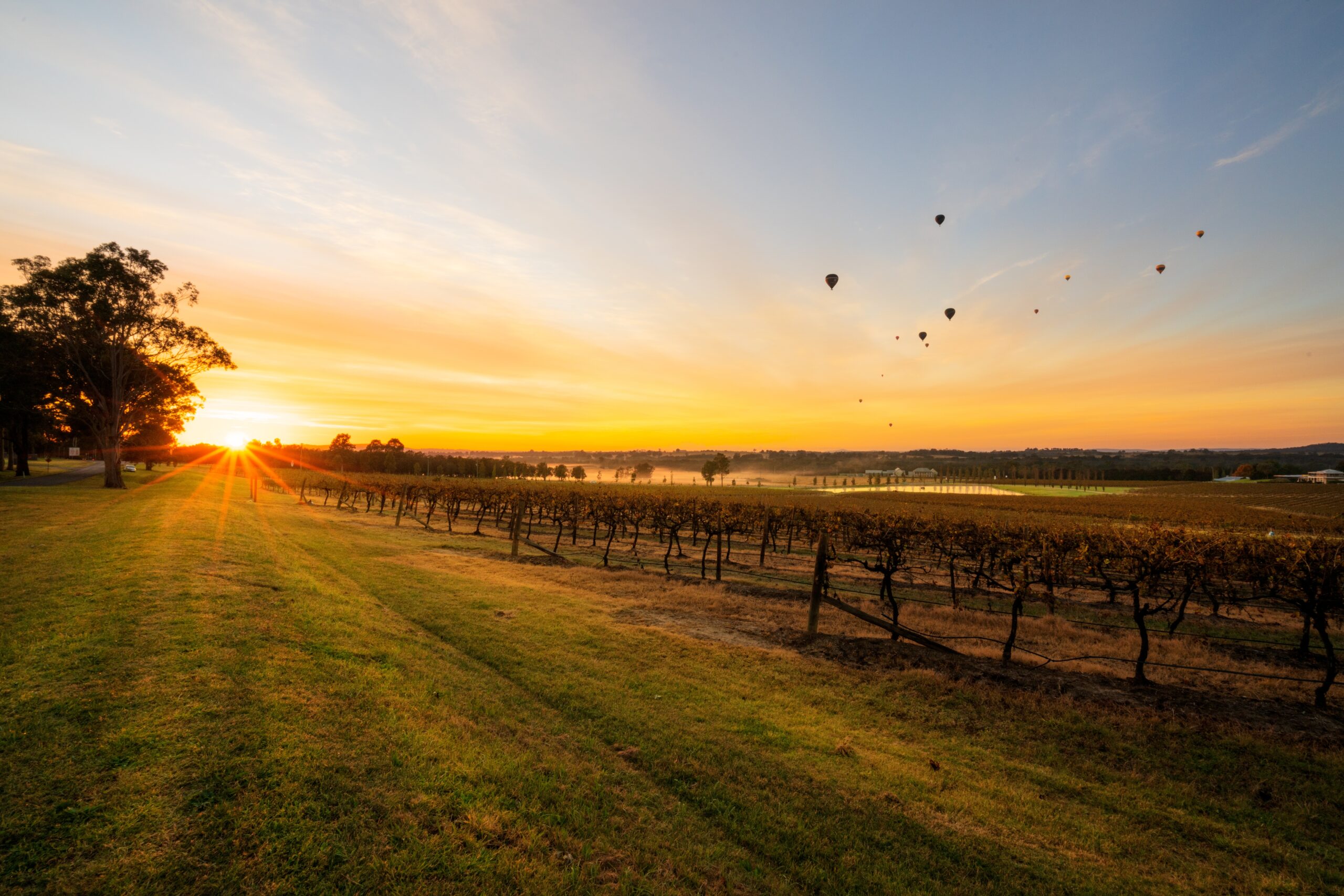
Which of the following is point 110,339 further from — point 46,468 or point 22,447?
point 46,468

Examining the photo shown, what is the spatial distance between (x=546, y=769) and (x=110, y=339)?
47.1 m

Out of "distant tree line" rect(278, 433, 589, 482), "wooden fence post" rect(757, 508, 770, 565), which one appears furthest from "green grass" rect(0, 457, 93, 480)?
"wooden fence post" rect(757, 508, 770, 565)

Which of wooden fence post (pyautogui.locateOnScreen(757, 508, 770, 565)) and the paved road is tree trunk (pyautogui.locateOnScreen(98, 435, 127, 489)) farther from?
wooden fence post (pyautogui.locateOnScreen(757, 508, 770, 565))

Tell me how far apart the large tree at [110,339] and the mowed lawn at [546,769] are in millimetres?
33453

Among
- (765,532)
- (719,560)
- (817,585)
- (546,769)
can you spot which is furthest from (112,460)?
(817,585)

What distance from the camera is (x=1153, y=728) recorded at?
8.75m

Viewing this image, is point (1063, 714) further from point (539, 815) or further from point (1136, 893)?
point (539, 815)

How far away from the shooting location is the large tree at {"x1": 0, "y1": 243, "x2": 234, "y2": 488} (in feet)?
105

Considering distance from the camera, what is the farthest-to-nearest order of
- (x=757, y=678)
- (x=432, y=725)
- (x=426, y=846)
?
(x=757, y=678) → (x=432, y=725) → (x=426, y=846)

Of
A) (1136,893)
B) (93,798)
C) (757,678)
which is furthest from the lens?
(757,678)

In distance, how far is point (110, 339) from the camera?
3431 centimetres

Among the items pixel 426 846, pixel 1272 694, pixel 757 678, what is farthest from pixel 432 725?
pixel 1272 694

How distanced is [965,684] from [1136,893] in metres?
5.36

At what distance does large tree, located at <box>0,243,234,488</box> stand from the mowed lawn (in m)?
33.5
